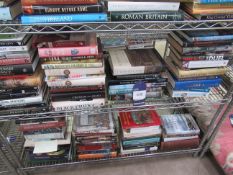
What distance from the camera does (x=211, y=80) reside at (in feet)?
3.36

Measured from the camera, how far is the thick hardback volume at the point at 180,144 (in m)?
1.23

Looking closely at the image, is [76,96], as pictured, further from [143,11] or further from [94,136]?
[143,11]

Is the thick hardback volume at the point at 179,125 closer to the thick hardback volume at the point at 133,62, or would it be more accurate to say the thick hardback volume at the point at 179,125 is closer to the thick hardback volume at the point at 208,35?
the thick hardback volume at the point at 133,62

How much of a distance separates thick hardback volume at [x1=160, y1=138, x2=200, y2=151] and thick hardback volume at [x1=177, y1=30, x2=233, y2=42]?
2.01 feet

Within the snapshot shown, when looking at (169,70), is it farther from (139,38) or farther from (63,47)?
(63,47)

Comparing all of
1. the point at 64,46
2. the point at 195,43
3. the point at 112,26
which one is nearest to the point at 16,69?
the point at 64,46

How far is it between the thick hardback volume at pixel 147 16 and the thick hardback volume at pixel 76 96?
1.12 feet

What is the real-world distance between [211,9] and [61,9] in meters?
0.55

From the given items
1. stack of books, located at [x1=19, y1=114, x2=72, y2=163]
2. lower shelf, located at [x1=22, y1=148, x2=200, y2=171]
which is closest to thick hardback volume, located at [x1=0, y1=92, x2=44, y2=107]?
stack of books, located at [x1=19, y1=114, x2=72, y2=163]

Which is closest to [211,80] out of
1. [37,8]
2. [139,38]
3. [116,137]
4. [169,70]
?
[169,70]

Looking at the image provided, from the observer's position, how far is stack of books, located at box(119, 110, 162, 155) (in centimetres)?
112

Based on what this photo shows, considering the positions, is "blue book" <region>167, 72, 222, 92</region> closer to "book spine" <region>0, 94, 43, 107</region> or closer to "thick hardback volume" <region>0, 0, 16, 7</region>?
"book spine" <region>0, 94, 43, 107</region>

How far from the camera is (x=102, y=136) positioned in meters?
1.15

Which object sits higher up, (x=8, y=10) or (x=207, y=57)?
(x=8, y=10)
